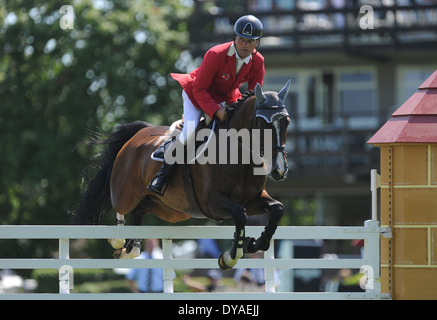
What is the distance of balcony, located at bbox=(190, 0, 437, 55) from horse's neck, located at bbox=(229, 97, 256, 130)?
45.1 ft

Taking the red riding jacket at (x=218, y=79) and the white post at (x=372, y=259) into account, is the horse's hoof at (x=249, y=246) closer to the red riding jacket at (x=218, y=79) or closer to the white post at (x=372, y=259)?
the white post at (x=372, y=259)

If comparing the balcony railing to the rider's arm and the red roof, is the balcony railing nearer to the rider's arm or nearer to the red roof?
the red roof

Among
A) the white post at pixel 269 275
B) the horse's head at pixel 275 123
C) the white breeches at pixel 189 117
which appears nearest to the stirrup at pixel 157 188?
the white breeches at pixel 189 117

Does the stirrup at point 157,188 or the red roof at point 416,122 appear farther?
the stirrup at point 157,188

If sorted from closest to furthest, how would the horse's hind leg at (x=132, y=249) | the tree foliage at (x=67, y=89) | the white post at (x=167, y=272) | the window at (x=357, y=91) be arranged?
the white post at (x=167, y=272) → the horse's hind leg at (x=132, y=249) → the tree foliage at (x=67, y=89) → the window at (x=357, y=91)

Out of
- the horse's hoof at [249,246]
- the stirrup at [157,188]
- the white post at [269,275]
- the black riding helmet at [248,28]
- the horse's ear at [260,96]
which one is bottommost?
the white post at [269,275]

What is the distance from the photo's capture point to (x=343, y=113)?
2178cm

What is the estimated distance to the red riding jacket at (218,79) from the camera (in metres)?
7.30

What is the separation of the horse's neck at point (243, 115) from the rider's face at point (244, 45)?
424 millimetres

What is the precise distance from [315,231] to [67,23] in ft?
42.4

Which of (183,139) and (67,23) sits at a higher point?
(67,23)

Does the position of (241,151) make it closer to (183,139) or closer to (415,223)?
(183,139)

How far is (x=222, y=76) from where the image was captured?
24.5 feet
